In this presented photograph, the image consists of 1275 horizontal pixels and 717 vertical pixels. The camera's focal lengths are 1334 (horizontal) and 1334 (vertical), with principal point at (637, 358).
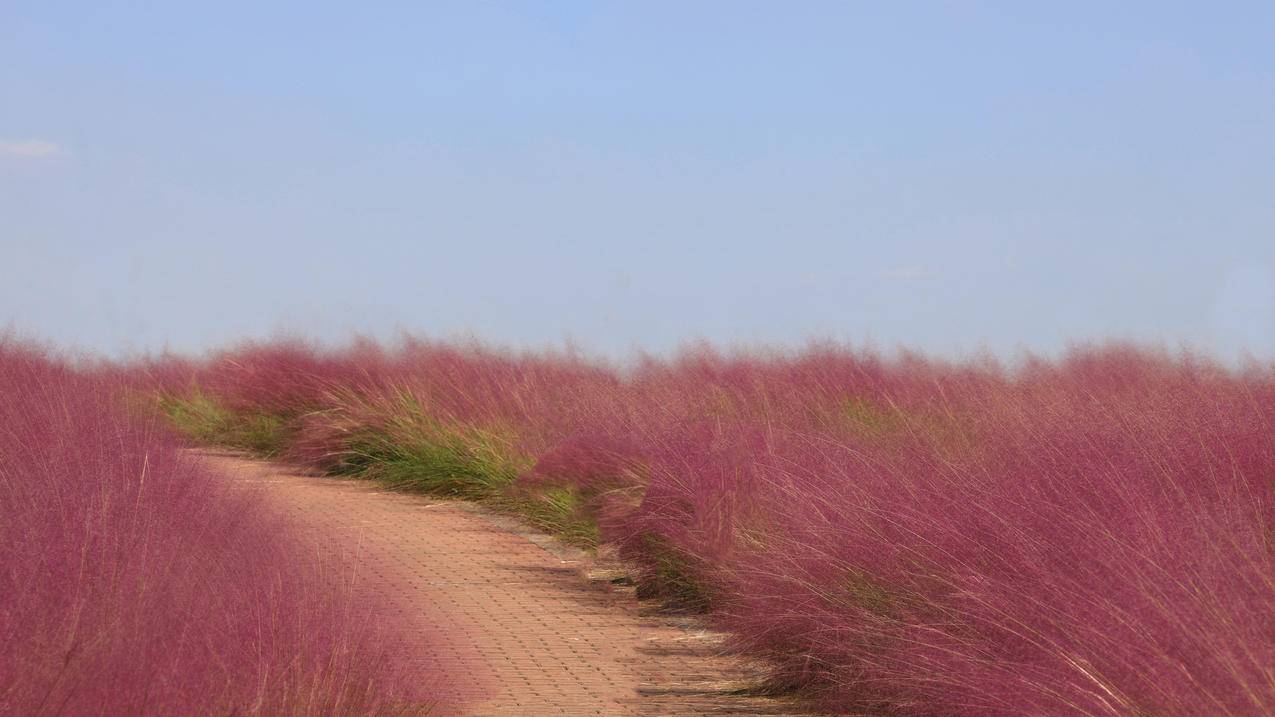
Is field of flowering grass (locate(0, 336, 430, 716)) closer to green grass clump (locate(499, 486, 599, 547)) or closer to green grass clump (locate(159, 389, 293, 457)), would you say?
green grass clump (locate(499, 486, 599, 547))

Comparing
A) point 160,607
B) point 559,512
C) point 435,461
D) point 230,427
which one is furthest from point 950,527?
point 230,427

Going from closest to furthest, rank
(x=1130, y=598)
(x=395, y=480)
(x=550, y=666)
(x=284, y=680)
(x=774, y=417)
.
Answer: (x=1130, y=598), (x=284, y=680), (x=550, y=666), (x=774, y=417), (x=395, y=480)

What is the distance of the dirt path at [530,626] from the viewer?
5.31 meters

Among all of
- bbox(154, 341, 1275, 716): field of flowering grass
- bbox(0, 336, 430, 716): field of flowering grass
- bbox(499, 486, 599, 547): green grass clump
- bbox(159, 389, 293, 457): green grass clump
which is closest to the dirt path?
bbox(499, 486, 599, 547): green grass clump

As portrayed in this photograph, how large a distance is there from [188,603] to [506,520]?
6.47m

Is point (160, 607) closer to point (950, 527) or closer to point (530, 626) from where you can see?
point (950, 527)

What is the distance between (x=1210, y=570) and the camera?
3.58m

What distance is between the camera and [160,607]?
3.84 m

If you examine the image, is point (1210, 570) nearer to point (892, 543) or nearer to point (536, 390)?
point (892, 543)

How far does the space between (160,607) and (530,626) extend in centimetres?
305

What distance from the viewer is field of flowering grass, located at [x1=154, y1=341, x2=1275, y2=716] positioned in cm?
350

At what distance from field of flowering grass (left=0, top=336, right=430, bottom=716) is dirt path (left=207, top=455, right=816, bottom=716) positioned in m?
0.68

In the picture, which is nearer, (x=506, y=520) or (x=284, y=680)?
(x=284, y=680)

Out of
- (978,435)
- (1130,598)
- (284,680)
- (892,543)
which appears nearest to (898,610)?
(892,543)
